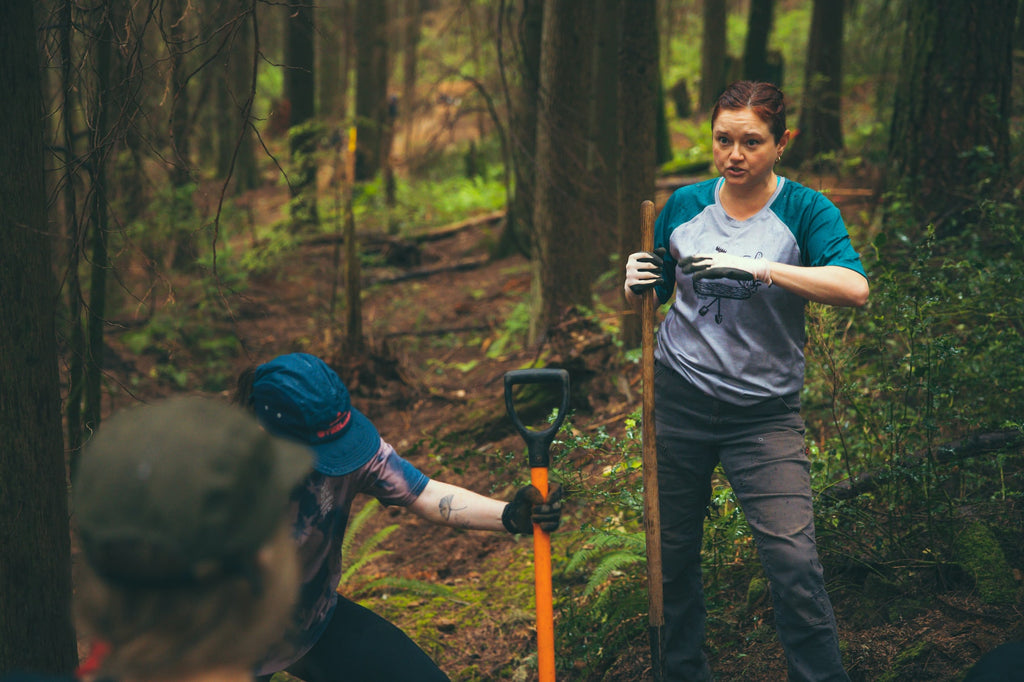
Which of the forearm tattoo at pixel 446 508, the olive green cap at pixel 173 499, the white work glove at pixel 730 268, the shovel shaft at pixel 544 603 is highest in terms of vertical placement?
the white work glove at pixel 730 268

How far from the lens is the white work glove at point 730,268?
2736 millimetres

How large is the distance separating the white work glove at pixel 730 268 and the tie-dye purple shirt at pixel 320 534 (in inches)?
48.8

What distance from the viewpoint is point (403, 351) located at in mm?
9695

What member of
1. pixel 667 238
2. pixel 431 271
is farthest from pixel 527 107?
pixel 667 238

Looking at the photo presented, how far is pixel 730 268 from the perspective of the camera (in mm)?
2740

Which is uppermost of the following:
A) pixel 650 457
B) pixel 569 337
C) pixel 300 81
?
pixel 300 81

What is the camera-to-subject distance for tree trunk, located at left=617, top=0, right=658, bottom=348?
6.45 m

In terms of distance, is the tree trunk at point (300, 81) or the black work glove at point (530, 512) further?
the tree trunk at point (300, 81)

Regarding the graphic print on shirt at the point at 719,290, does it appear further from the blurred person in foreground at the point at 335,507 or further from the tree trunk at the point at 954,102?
the tree trunk at the point at 954,102

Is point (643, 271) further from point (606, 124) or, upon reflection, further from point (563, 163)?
point (606, 124)

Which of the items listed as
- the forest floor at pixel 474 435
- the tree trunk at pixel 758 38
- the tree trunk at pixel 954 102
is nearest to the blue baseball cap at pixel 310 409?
the forest floor at pixel 474 435

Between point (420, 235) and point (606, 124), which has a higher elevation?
point (606, 124)

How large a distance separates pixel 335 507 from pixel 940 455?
2798 mm

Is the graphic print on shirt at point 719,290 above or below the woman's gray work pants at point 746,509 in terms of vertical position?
above
